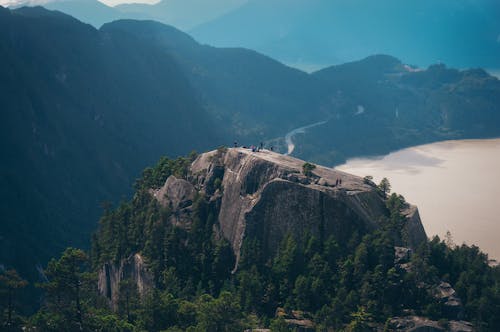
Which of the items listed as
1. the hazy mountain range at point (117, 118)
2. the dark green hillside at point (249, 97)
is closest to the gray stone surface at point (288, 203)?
the hazy mountain range at point (117, 118)

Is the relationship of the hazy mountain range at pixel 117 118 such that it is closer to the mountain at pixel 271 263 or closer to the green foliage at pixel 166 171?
the green foliage at pixel 166 171

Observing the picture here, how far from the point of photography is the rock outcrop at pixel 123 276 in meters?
54.5

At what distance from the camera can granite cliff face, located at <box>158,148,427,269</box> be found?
48.7 meters

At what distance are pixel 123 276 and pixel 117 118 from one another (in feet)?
288

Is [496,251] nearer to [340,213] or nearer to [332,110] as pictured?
[340,213]

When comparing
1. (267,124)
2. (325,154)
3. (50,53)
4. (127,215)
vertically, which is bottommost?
(127,215)

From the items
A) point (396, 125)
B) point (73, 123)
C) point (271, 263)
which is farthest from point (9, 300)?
point (396, 125)

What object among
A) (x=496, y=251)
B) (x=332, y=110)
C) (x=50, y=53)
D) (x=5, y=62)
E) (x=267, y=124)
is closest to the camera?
(x=496, y=251)

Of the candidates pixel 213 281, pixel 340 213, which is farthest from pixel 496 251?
pixel 213 281

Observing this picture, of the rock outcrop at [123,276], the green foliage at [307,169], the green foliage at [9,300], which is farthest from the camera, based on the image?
the rock outcrop at [123,276]

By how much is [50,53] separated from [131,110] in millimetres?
24184

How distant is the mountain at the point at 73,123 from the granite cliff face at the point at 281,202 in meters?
44.7

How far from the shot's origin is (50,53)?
446ft

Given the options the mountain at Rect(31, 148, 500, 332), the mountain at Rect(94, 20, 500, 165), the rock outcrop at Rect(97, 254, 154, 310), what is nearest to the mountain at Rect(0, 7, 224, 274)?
the mountain at Rect(94, 20, 500, 165)
